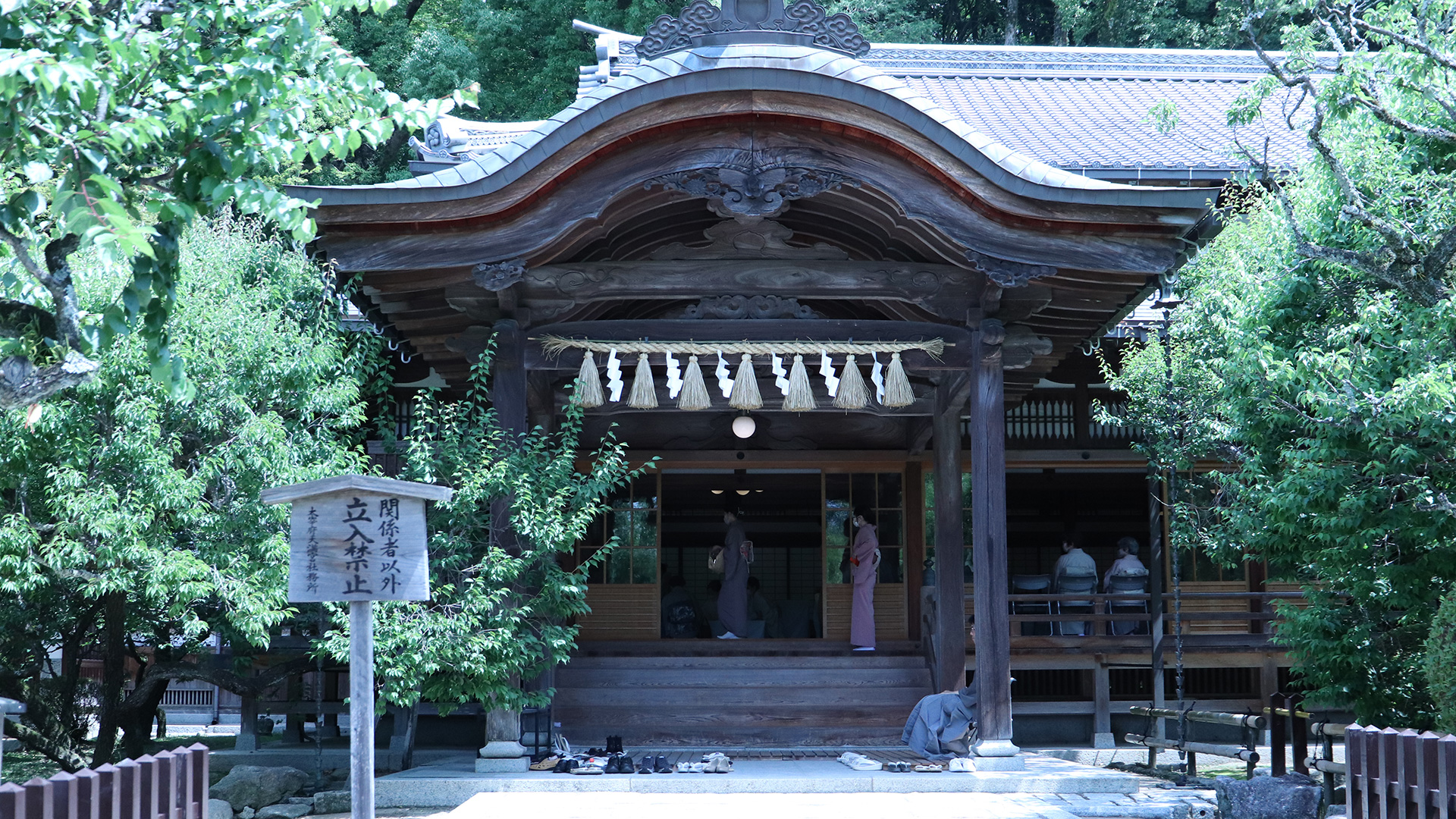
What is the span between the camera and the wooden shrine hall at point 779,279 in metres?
8.91

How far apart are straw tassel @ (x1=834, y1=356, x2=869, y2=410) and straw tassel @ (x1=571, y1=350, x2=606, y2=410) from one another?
1839 mm

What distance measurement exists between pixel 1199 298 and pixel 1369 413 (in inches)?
99.8

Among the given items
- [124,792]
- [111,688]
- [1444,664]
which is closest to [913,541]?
[1444,664]

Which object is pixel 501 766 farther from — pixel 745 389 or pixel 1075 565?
pixel 1075 565

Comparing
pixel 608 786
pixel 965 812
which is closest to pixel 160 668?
pixel 608 786

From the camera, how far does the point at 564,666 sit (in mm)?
12016

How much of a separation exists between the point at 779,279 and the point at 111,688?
266 inches

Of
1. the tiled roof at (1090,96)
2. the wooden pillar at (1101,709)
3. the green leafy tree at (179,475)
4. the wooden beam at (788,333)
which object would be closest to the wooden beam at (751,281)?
the wooden beam at (788,333)

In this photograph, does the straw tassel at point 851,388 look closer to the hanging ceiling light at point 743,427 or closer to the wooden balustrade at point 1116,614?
the hanging ceiling light at point 743,427

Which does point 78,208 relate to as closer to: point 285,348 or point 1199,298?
point 285,348

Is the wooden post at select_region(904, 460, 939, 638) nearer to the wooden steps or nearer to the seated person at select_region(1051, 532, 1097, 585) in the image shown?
the seated person at select_region(1051, 532, 1097, 585)

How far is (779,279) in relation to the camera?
984cm

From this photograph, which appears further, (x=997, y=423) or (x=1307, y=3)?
(x=997, y=423)

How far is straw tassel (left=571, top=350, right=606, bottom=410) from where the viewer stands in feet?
31.3
